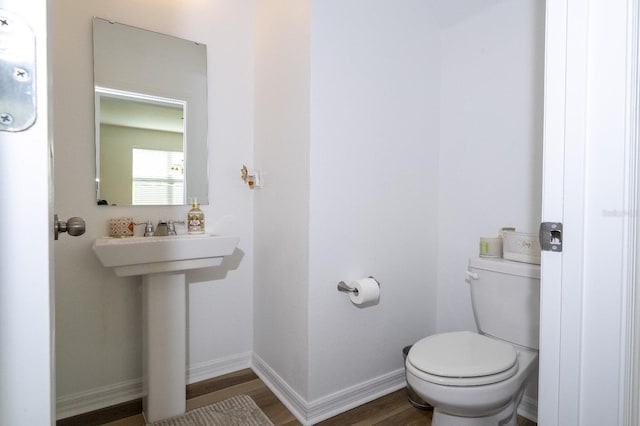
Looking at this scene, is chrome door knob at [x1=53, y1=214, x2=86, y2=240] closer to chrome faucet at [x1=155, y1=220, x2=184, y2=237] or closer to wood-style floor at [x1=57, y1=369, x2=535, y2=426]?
chrome faucet at [x1=155, y1=220, x2=184, y2=237]

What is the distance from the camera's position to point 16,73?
13.3 inches

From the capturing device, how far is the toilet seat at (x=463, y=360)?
126 centimetres

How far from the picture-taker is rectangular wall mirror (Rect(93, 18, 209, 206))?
1.73 meters

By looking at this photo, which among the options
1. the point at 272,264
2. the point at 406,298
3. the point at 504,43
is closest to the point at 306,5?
the point at 504,43

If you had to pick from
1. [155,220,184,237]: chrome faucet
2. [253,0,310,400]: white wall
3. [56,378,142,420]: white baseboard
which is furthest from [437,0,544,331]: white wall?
[56,378,142,420]: white baseboard

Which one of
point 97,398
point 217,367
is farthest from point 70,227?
point 217,367

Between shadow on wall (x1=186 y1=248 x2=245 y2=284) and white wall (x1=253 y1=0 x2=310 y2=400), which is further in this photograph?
shadow on wall (x1=186 y1=248 x2=245 y2=284)

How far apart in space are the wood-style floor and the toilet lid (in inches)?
19.0

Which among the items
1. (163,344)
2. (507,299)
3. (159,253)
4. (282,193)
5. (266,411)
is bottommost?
(266,411)

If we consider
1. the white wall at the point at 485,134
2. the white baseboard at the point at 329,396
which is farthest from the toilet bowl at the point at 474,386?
the white wall at the point at 485,134

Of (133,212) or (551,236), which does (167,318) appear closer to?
(133,212)

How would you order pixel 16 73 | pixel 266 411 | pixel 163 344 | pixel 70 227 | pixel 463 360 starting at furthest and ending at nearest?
pixel 266 411, pixel 163 344, pixel 463 360, pixel 70 227, pixel 16 73

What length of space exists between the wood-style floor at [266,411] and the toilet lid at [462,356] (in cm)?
48

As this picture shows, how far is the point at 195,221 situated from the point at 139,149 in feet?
1.62
